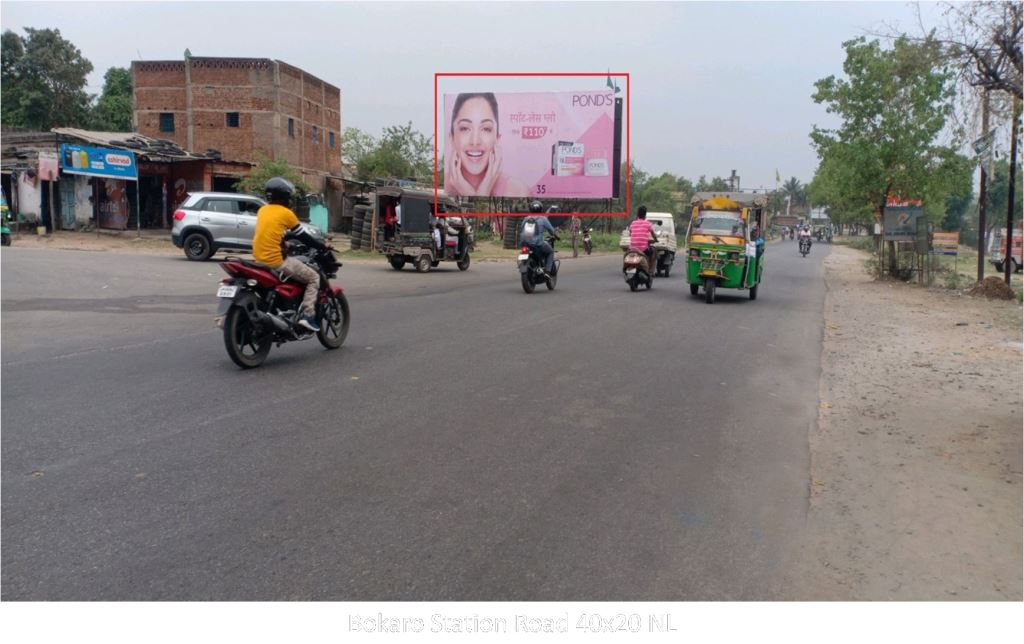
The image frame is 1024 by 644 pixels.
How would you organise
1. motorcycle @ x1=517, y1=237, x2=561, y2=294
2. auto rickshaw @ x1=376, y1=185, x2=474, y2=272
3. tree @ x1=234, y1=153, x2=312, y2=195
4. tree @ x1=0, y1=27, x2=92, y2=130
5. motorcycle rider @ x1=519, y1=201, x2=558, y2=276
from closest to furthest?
motorcycle rider @ x1=519, y1=201, x2=558, y2=276 < motorcycle @ x1=517, y1=237, x2=561, y2=294 < auto rickshaw @ x1=376, y1=185, x2=474, y2=272 < tree @ x1=234, y1=153, x2=312, y2=195 < tree @ x1=0, y1=27, x2=92, y2=130

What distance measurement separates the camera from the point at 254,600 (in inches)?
126

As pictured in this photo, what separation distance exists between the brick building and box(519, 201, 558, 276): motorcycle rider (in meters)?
25.5

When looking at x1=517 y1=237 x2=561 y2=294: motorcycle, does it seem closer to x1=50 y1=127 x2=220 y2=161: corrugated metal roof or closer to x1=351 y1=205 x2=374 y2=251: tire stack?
x1=351 y1=205 x2=374 y2=251: tire stack

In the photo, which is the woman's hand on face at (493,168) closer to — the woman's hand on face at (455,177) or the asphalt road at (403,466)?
the woman's hand on face at (455,177)

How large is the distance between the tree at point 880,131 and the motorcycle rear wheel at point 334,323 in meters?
17.2

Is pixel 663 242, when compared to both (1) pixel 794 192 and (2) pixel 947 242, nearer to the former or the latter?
(2) pixel 947 242

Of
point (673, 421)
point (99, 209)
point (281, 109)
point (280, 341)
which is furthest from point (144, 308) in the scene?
point (281, 109)

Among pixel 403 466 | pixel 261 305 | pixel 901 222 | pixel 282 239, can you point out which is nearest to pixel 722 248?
pixel 901 222

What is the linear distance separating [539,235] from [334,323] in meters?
7.55

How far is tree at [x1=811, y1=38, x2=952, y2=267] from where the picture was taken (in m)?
21.2

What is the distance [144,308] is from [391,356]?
570 centimetres

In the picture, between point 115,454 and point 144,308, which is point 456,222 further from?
point 115,454

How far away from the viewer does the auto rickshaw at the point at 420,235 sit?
21.5 meters

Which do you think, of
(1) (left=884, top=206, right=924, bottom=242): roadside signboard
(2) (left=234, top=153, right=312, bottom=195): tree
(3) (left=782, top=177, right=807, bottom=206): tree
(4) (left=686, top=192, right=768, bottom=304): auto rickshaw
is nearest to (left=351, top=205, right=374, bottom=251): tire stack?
(2) (left=234, top=153, right=312, bottom=195): tree
